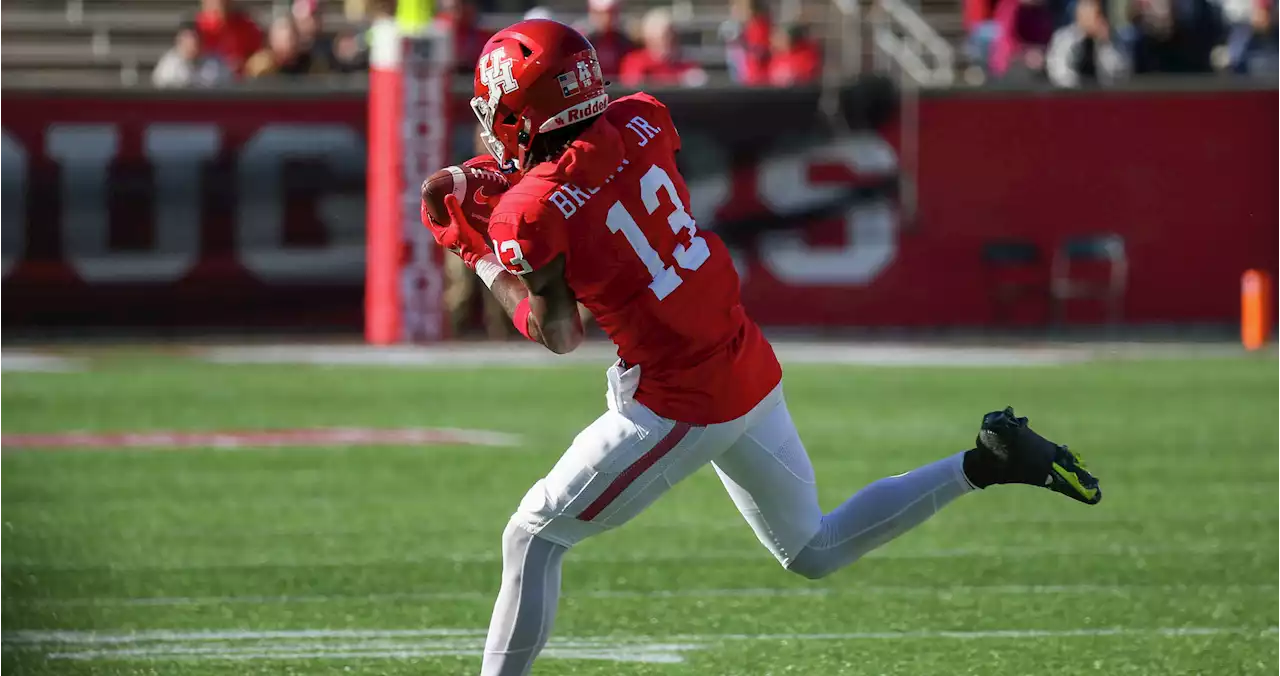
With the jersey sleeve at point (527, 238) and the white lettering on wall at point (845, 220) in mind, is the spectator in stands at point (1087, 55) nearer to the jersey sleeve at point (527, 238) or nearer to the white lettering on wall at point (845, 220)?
the white lettering on wall at point (845, 220)

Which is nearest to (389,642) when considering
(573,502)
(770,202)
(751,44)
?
(573,502)

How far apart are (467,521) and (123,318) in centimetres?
943

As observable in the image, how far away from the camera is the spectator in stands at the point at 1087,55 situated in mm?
17344

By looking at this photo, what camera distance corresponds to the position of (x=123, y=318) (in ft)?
54.1

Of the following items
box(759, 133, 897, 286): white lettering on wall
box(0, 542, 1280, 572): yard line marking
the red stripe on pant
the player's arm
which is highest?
the player's arm

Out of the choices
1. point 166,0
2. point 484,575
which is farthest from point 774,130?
point 484,575

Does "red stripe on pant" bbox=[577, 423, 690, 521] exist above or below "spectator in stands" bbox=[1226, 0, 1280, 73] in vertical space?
above

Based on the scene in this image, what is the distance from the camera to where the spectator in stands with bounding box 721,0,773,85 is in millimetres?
17719

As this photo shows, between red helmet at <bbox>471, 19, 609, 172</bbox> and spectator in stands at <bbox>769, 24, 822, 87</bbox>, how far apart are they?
1306 cm

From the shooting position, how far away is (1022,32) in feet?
59.4

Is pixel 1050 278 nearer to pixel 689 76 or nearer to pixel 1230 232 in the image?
pixel 1230 232

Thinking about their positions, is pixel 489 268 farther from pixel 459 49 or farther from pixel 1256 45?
pixel 1256 45

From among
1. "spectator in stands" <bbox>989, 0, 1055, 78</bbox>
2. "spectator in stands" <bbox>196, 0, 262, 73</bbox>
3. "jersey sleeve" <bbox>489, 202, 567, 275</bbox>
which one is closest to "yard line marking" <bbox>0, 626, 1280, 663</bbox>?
"jersey sleeve" <bbox>489, 202, 567, 275</bbox>

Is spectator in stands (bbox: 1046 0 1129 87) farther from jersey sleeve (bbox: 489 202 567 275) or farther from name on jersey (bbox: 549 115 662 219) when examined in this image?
jersey sleeve (bbox: 489 202 567 275)
